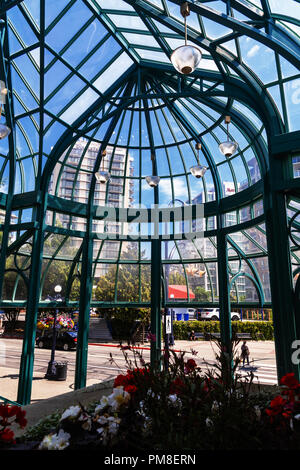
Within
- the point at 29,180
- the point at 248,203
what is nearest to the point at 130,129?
the point at 29,180

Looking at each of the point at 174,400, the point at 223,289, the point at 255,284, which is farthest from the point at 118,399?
the point at 255,284

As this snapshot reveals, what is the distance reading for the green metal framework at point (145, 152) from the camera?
6.74m

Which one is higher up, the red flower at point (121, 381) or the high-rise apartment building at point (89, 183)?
the high-rise apartment building at point (89, 183)

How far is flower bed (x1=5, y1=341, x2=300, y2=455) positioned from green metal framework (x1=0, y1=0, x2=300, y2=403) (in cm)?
452

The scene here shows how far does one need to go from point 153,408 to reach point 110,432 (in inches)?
13.1

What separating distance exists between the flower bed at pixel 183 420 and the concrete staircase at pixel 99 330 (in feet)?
83.7

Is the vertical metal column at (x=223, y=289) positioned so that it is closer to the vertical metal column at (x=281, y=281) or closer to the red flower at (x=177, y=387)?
the vertical metal column at (x=281, y=281)

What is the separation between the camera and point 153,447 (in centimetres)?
196

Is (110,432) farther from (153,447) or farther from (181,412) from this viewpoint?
(181,412)

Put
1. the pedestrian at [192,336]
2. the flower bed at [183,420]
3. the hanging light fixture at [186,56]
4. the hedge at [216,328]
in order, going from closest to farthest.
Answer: the flower bed at [183,420]
the hanging light fixture at [186,56]
the pedestrian at [192,336]
the hedge at [216,328]

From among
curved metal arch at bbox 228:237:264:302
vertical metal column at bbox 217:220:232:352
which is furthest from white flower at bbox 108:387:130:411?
curved metal arch at bbox 228:237:264:302

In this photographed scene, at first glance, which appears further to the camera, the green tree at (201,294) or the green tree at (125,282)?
the green tree at (125,282)

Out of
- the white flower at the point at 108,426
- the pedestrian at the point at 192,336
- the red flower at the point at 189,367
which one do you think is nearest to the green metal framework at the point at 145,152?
the red flower at the point at 189,367

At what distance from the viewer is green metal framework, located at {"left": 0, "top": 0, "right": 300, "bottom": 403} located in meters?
6.74
